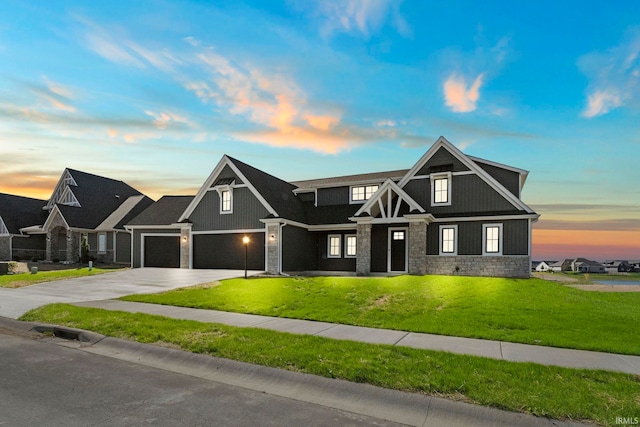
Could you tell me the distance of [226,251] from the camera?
25.7 meters

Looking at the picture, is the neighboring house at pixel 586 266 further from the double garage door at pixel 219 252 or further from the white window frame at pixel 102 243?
the white window frame at pixel 102 243

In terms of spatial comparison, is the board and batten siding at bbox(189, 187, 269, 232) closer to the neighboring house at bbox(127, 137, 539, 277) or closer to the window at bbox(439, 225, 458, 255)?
the neighboring house at bbox(127, 137, 539, 277)

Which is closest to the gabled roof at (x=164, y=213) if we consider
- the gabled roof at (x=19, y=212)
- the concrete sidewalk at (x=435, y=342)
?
the gabled roof at (x=19, y=212)

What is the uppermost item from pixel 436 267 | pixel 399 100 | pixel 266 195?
pixel 399 100

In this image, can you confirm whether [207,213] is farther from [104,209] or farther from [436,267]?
[104,209]

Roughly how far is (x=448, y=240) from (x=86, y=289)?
19.0m

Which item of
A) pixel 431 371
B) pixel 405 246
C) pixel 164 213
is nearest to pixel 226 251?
pixel 164 213

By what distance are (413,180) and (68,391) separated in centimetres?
2091

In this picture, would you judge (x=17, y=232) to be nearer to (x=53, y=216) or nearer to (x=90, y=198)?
(x=53, y=216)

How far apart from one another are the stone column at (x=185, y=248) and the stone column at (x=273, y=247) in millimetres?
7066

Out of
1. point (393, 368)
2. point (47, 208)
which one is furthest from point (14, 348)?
point (47, 208)

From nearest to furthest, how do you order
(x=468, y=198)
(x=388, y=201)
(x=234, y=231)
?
(x=468, y=198)
(x=388, y=201)
(x=234, y=231)

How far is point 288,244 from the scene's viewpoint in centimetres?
2419

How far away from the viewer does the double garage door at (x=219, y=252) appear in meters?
24.6
